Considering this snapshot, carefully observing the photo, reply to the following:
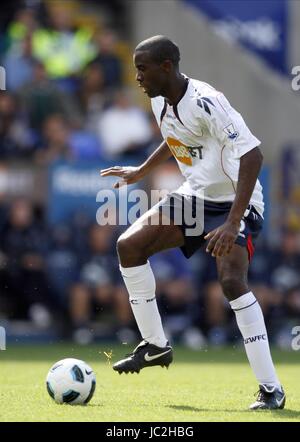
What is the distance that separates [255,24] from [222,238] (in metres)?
10.5

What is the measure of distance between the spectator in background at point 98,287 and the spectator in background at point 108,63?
9.67 feet

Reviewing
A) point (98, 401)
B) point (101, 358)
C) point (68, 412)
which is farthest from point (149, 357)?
point (101, 358)

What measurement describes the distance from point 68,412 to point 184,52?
1124cm

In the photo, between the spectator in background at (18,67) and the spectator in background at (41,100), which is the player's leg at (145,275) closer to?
the spectator in background at (41,100)

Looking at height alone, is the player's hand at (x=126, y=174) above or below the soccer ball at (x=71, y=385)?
above

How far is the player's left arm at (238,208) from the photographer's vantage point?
256 inches

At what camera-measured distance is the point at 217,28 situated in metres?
16.8

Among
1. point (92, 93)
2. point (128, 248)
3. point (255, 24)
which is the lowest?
point (128, 248)

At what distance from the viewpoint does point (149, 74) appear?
6.99 m

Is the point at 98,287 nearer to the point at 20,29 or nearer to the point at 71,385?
the point at 20,29

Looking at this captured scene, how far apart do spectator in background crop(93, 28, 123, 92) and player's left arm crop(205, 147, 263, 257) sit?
28.8 feet

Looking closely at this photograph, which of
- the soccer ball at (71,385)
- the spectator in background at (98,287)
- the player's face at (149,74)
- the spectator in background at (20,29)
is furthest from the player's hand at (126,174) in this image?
the spectator in background at (20,29)

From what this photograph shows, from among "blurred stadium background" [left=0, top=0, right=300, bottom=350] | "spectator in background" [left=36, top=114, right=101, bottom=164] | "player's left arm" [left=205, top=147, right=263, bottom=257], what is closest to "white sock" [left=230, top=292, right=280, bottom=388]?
"player's left arm" [left=205, top=147, right=263, bottom=257]

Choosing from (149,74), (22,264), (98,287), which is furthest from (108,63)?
(149,74)
